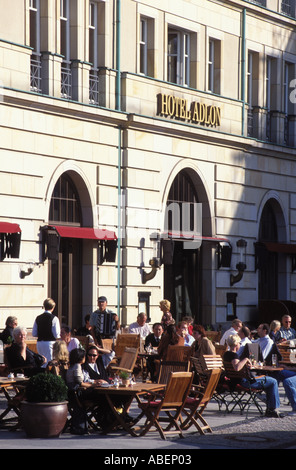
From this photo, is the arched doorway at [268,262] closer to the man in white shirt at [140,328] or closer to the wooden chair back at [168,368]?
the man in white shirt at [140,328]

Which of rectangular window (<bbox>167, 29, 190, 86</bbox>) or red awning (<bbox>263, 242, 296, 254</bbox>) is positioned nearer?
rectangular window (<bbox>167, 29, 190, 86</bbox>)

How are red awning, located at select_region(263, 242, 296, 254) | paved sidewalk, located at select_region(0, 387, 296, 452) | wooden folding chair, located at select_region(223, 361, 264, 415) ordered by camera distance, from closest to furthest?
1. paved sidewalk, located at select_region(0, 387, 296, 452)
2. wooden folding chair, located at select_region(223, 361, 264, 415)
3. red awning, located at select_region(263, 242, 296, 254)

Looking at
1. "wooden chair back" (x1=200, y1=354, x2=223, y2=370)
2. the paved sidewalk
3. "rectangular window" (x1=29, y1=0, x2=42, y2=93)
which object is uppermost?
"rectangular window" (x1=29, y1=0, x2=42, y2=93)

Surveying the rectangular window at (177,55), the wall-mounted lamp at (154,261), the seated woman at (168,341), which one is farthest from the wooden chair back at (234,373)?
the rectangular window at (177,55)

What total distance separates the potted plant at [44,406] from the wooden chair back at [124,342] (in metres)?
8.33

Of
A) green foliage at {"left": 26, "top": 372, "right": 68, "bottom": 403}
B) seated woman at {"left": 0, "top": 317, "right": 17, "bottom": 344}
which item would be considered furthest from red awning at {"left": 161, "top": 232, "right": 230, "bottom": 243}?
green foliage at {"left": 26, "top": 372, "right": 68, "bottom": 403}

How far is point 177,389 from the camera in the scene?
16.0m

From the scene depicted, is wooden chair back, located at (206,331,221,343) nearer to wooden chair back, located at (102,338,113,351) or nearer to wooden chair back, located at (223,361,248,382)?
wooden chair back, located at (102,338,113,351)

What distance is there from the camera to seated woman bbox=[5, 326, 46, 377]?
17969 millimetres

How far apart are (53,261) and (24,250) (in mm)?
1479

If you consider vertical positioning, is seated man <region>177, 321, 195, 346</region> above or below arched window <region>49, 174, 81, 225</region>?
below

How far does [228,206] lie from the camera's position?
108 ft

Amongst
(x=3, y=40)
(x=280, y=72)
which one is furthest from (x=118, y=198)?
(x=280, y=72)

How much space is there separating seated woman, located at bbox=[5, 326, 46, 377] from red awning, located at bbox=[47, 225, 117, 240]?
7.95m
